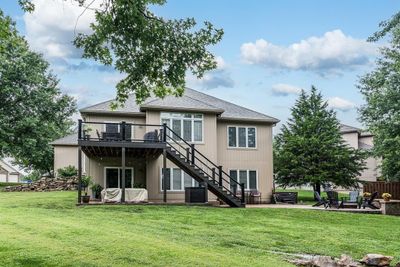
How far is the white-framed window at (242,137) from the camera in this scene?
81.9ft

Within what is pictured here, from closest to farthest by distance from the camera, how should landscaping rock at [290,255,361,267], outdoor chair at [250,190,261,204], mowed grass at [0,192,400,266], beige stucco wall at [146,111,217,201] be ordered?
1. mowed grass at [0,192,400,266]
2. landscaping rock at [290,255,361,267]
3. beige stucco wall at [146,111,217,201]
4. outdoor chair at [250,190,261,204]

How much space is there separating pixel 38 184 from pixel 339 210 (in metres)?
20.0

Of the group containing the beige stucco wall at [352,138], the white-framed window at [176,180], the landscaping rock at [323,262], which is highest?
the beige stucco wall at [352,138]

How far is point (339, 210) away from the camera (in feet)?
65.5

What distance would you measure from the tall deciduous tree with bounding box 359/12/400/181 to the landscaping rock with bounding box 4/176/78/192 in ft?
63.7

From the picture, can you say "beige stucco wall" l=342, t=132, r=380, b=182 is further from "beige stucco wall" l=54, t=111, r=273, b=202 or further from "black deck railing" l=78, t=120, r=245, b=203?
"black deck railing" l=78, t=120, r=245, b=203

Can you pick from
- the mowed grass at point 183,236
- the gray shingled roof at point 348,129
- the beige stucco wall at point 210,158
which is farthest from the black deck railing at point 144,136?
the gray shingled roof at point 348,129

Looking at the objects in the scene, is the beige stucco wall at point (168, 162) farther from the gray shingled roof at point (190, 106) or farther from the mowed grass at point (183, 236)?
the mowed grass at point (183, 236)

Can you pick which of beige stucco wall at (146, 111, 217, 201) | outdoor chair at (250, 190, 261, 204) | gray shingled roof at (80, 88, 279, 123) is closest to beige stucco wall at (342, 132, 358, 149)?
gray shingled roof at (80, 88, 279, 123)

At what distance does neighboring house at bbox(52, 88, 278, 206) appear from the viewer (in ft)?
66.1

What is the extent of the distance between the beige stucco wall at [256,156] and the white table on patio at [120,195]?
5.93m

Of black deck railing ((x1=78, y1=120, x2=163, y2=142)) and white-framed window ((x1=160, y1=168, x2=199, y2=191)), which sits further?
white-framed window ((x1=160, y1=168, x2=199, y2=191))

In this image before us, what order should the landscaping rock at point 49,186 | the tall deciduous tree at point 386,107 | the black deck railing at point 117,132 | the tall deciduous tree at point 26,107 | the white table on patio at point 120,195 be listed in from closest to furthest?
the black deck railing at point 117,132 < the white table on patio at point 120,195 < the tall deciduous tree at point 386,107 < the landscaping rock at point 49,186 < the tall deciduous tree at point 26,107

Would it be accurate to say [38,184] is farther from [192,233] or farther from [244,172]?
[192,233]
